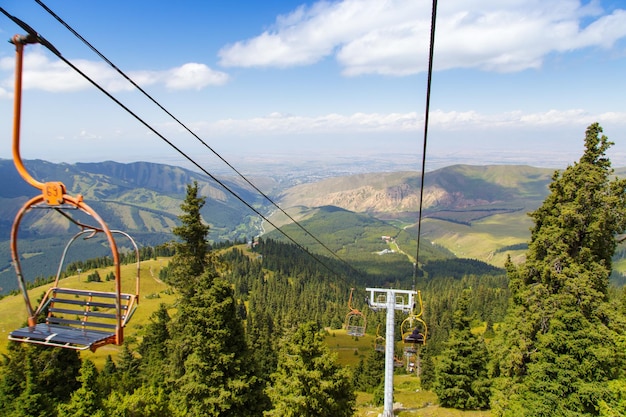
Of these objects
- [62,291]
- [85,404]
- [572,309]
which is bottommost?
[85,404]

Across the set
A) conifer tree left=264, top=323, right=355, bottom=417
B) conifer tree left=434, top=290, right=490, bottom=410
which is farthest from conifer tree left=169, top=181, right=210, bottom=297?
conifer tree left=434, top=290, right=490, bottom=410

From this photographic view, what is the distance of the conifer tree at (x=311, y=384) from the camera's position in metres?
23.7

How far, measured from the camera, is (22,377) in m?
36.1

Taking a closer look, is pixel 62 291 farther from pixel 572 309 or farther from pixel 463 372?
pixel 463 372

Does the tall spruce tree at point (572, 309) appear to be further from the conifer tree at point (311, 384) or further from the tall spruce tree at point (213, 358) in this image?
the tall spruce tree at point (213, 358)

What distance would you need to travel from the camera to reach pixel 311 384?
24.3m

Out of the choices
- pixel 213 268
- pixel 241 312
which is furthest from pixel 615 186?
pixel 241 312

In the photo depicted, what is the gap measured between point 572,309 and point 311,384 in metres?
15.9

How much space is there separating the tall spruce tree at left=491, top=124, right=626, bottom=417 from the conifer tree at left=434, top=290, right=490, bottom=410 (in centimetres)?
1317

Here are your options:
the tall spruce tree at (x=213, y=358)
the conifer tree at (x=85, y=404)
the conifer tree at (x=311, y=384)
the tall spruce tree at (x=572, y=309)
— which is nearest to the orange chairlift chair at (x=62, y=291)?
the conifer tree at (x=311, y=384)

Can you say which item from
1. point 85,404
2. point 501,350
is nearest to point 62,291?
point 85,404

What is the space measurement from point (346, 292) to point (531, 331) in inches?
6870

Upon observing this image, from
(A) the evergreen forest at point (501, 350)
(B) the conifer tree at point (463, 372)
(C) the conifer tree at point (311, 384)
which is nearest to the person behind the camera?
(A) the evergreen forest at point (501, 350)

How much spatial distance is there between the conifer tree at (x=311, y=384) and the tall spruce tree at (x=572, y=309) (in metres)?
10.5
